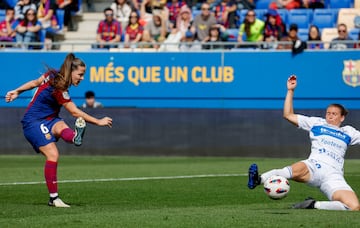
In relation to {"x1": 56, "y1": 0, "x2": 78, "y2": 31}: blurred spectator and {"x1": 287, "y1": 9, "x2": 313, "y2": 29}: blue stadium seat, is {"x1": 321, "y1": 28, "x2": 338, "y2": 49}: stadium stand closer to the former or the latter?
{"x1": 287, "y1": 9, "x2": 313, "y2": 29}: blue stadium seat

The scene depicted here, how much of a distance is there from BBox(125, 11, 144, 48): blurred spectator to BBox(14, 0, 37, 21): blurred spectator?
9.80ft

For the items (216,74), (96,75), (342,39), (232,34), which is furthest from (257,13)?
(96,75)

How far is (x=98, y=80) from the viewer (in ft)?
94.2

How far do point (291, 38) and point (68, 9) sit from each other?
704cm

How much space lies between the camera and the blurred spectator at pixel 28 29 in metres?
29.0

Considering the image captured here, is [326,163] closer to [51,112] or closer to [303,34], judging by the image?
[51,112]

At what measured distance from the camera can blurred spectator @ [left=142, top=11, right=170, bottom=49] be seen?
1118 inches

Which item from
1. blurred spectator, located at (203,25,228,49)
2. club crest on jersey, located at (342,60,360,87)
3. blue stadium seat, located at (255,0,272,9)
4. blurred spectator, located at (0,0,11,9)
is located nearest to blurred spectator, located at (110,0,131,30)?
blurred spectator, located at (203,25,228,49)

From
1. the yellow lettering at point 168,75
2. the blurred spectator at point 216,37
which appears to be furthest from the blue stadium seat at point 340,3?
the yellow lettering at point 168,75

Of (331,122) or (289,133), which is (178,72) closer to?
(289,133)

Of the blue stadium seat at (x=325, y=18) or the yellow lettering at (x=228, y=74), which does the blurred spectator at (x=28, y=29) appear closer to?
the yellow lettering at (x=228, y=74)

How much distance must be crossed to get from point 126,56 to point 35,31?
2734 millimetres


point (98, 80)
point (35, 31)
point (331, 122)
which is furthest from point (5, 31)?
point (331, 122)

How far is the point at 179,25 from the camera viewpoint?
92.9ft
